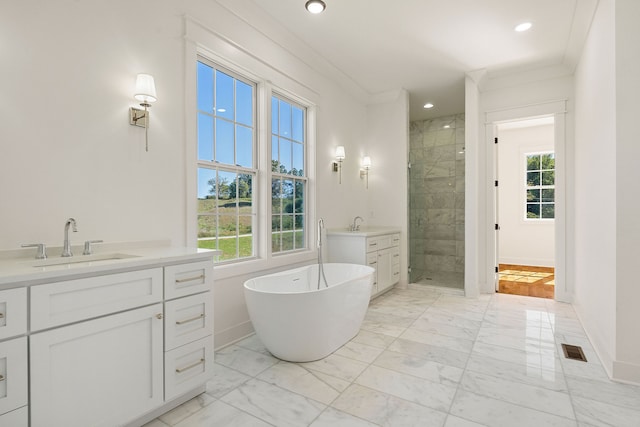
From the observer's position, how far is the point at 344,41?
3533 mm

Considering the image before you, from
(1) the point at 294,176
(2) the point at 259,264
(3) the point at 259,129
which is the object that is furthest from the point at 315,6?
(2) the point at 259,264

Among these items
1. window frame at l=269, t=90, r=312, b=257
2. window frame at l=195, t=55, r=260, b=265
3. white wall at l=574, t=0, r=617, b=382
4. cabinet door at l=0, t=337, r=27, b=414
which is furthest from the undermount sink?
white wall at l=574, t=0, r=617, b=382

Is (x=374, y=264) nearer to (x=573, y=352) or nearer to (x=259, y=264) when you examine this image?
(x=259, y=264)

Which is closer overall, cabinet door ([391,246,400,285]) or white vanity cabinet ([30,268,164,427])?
white vanity cabinet ([30,268,164,427])

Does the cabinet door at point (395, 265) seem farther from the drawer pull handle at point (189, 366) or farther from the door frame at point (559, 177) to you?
the drawer pull handle at point (189, 366)

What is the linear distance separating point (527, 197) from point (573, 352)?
4.87 m

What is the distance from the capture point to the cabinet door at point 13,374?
120 centimetres

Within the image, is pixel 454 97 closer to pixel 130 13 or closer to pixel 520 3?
pixel 520 3

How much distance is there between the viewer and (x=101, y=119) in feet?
6.56

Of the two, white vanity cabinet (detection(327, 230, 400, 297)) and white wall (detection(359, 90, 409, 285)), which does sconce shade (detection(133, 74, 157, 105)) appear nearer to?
white vanity cabinet (detection(327, 230, 400, 297))

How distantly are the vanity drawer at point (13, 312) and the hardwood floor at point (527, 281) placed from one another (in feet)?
16.9

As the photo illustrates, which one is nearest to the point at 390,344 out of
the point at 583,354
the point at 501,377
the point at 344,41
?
the point at 501,377

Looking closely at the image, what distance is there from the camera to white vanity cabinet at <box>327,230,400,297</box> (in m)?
4.00

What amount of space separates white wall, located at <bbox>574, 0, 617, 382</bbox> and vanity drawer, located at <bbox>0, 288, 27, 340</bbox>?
131 inches
